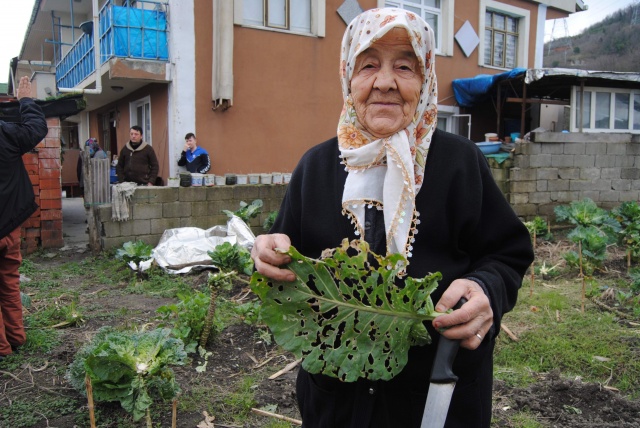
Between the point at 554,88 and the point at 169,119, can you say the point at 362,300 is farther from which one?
the point at 554,88

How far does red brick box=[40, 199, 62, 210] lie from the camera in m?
8.22

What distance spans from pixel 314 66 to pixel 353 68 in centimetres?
1061

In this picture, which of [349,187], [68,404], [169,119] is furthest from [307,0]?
[349,187]

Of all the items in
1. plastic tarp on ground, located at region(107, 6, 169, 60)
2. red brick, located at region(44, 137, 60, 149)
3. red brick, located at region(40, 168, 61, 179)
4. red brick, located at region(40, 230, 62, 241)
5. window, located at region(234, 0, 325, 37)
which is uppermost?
window, located at region(234, 0, 325, 37)

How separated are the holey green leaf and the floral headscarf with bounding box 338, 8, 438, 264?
135mm

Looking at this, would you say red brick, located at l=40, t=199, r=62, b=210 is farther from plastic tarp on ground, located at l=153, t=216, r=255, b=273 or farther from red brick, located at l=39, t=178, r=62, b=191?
plastic tarp on ground, located at l=153, t=216, r=255, b=273

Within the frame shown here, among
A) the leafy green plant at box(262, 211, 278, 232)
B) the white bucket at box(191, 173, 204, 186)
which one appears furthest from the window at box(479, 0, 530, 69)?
the white bucket at box(191, 173, 204, 186)

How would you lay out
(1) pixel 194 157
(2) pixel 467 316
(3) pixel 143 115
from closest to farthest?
(2) pixel 467 316 < (1) pixel 194 157 < (3) pixel 143 115

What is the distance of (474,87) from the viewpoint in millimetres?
13750

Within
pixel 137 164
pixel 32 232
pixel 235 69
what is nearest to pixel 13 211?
pixel 32 232

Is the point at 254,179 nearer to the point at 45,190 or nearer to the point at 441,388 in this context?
the point at 45,190

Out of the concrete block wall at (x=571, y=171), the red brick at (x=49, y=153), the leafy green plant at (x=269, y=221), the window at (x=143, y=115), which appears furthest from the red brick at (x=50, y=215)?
the concrete block wall at (x=571, y=171)

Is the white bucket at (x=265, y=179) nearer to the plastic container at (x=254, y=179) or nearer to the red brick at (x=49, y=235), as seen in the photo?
the plastic container at (x=254, y=179)

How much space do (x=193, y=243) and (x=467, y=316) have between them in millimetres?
6817
